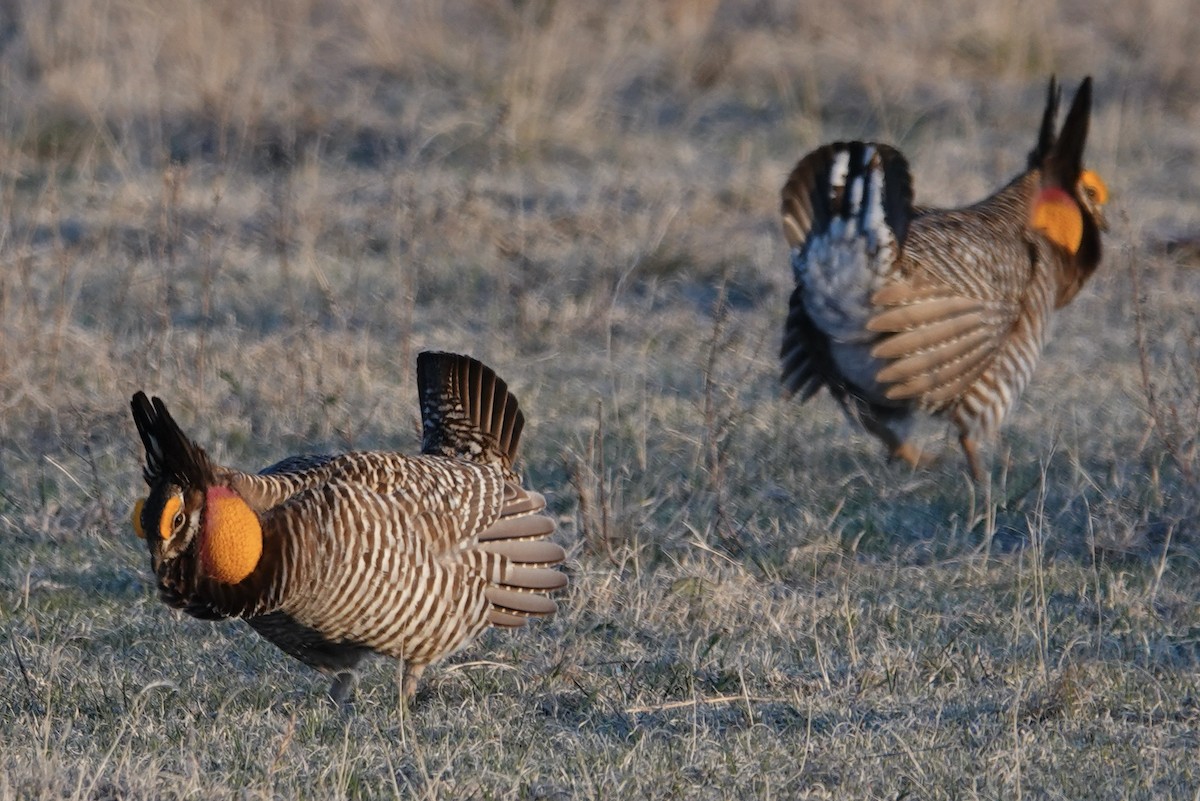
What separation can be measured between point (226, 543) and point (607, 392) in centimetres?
304

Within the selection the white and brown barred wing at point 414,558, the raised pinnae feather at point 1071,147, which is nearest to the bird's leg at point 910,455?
the raised pinnae feather at point 1071,147

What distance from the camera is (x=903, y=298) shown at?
17.6 feet

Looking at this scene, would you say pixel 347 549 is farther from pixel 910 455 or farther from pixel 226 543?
pixel 910 455

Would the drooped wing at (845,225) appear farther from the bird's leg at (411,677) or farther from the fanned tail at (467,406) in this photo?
the bird's leg at (411,677)

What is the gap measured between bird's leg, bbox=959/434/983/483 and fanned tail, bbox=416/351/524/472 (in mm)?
1869

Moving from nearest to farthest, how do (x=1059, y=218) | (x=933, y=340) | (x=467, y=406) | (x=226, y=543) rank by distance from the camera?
(x=226, y=543) < (x=467, y=406) < (x=933, y=340) < (x=1059, y=218)

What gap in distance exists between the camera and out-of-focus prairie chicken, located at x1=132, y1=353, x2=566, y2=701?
136 inches

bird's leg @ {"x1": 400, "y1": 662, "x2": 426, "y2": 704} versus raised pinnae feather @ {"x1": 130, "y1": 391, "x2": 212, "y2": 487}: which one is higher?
raised pinnae feather @ {"x1": 130, "y1": 391, "x2": 212, "y2": 487}

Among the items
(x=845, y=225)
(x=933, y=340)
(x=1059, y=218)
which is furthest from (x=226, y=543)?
(x=1059, y=218)

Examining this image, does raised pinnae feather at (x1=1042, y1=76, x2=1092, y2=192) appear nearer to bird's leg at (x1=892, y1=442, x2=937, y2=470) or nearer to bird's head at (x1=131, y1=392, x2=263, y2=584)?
bird's leg at (x1=892, y1=442, x2=937, y2=470)

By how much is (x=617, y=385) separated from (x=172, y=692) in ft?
9.32

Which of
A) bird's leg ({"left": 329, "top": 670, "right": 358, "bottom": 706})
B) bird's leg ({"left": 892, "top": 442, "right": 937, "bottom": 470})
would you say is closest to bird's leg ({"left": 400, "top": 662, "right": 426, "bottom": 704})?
bird's leg ({"left": 329, "top": 670, "right": 358, "bottom": 706})

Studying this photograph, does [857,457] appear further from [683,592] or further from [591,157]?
[591,157]

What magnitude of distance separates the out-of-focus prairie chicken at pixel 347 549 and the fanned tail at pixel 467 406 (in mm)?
103
